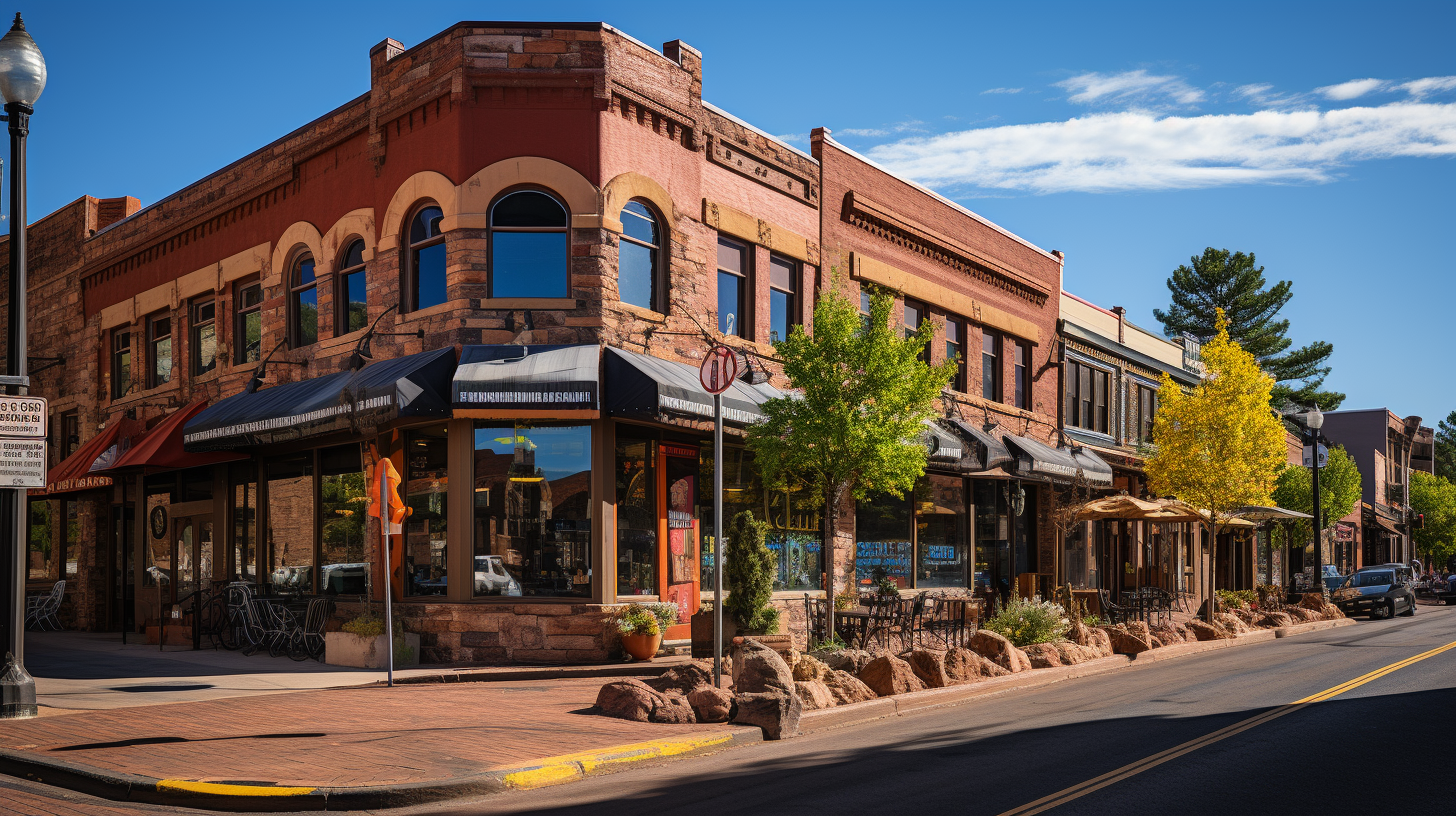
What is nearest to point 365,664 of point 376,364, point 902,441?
point 376,364

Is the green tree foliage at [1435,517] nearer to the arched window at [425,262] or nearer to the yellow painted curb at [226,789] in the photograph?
the arched window at [425,262]

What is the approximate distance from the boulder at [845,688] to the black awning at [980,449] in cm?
1039

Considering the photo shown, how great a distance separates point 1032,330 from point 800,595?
39.6 feet

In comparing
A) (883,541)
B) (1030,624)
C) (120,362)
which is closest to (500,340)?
(1030,624)

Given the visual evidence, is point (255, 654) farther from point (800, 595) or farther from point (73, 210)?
point (73, 210)

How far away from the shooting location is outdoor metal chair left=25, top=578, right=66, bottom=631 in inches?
1012

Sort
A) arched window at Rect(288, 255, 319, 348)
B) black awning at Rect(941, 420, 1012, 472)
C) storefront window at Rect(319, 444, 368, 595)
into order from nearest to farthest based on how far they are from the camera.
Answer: storefront window at Rect(319, 444, 368, 595)
arched window at Rect(288, 255, 319, 348)
black awning at Rect(941, 420, 1012, 472)

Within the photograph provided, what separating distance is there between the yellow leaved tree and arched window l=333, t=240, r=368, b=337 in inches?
763

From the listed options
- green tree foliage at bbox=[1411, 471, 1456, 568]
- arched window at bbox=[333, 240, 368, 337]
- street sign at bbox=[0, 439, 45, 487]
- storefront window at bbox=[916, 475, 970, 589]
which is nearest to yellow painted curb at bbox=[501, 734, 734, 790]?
street sign at bbox=[0, 439, 45, 487]

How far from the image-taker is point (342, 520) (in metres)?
18.7

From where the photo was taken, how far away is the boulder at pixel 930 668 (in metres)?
13.7

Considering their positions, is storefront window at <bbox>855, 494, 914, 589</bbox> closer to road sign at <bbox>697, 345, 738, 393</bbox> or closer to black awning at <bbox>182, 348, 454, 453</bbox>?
black awning at <bbox>182, 348, 454, 453</bbox>


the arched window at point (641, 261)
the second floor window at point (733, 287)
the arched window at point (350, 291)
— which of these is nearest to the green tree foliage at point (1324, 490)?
the second floor window at point (733, 287)

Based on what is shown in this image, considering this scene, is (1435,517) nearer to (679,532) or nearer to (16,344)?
(679,532)
